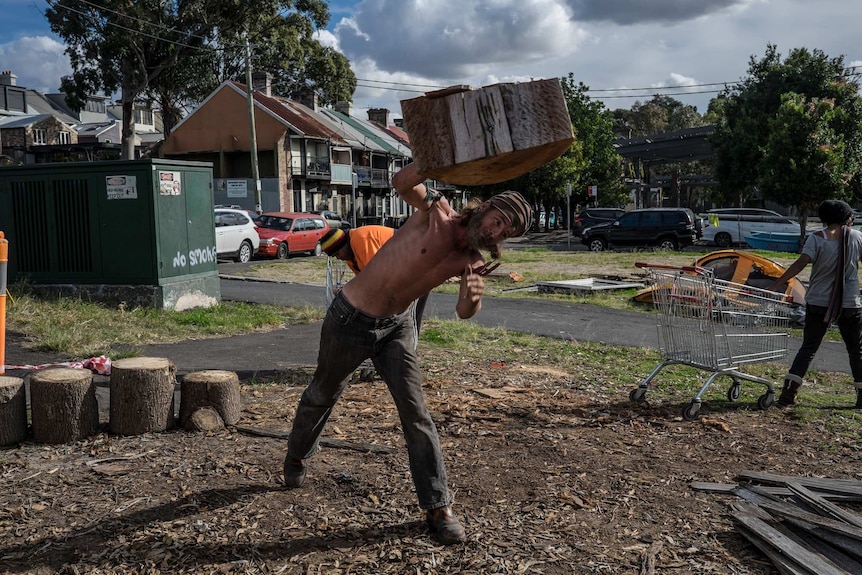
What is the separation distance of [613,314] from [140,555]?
1009 centimetres

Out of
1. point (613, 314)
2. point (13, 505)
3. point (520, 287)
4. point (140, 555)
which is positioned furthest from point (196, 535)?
point (520, 287)

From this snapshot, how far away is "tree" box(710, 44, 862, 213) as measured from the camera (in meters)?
29.3

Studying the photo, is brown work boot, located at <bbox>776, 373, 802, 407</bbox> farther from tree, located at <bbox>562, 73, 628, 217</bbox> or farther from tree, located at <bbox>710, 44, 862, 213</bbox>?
tree, located at <bbox>562, 73, 628, 217</bbox>

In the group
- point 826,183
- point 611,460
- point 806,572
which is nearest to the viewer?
point 806,572

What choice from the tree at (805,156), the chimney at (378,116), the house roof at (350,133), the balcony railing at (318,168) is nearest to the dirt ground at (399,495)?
the tree at (805,156)

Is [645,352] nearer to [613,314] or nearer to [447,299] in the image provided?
[613,314]

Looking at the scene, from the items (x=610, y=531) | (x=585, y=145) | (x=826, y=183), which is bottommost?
(x=610, y=531)

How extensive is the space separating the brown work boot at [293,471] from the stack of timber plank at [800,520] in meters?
2.34

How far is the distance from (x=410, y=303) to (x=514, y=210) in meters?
0.82

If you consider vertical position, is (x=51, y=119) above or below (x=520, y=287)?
above

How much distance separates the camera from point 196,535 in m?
3.97

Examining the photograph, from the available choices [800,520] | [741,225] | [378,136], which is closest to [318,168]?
[378,136]

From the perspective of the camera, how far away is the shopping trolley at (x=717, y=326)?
654cm

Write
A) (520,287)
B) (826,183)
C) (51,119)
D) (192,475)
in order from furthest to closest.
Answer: (51,119)
(826,183)
(520,287)
(192,475)
